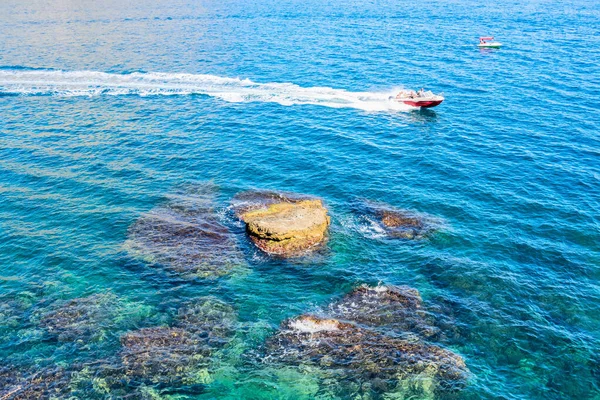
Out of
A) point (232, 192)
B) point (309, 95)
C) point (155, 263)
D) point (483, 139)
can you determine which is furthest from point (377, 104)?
point (155, 263)

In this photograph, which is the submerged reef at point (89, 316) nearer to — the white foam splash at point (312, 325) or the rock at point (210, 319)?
the rock at point (210, 319)

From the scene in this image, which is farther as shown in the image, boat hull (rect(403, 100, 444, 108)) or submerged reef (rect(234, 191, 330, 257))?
boat hull (rect(403, 100, 444, 108))

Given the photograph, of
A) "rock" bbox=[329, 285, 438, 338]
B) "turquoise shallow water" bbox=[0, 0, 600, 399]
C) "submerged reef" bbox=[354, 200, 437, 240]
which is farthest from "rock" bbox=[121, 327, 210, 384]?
"submerged reef" bbox=[354, 200, 437, 240]

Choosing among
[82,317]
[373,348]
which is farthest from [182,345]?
[373,348]

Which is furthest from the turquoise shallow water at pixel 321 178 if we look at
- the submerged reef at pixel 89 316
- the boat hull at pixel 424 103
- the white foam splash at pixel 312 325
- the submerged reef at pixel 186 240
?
the boat hull at pixel 424 103

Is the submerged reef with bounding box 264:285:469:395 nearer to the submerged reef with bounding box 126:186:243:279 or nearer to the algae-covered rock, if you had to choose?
the submerged reef with bounding box 126:186:243:279

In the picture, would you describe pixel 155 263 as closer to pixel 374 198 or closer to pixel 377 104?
pixel 374 198

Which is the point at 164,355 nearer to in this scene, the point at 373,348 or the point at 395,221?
the point at 373,348

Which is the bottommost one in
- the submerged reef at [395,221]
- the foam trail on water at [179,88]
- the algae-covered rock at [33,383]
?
the algae-covered rock at [33,383]

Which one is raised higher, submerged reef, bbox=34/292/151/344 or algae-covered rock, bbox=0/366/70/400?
submerged reef, bbox=34/292/151/344
